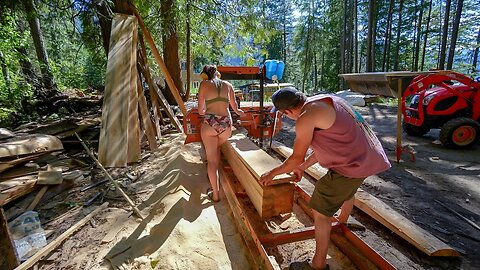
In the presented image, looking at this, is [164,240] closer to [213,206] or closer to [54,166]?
[213,206]

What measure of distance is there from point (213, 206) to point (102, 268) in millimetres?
1621

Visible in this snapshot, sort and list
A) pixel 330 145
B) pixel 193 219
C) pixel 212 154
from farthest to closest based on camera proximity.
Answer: pixel 212 154 → pixel 193 219 → pixel 330 145

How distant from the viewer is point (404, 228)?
308 cm

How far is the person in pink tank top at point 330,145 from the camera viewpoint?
7.01 feet

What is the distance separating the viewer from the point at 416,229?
121 inches

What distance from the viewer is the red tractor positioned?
6.36 metres

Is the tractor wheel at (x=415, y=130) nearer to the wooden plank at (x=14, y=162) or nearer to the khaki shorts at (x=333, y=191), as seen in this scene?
the khaki shorts at (x=333, y=191)

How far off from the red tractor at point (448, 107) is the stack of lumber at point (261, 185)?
490 centimetres

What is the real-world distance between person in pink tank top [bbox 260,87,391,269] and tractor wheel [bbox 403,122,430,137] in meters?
6.82

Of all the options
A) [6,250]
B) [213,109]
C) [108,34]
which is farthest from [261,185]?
[108,34]

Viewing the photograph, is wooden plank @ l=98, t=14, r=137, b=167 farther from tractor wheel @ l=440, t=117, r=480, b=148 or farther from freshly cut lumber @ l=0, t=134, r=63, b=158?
tractor wheel @ l=440, t=117, r=480, b=148

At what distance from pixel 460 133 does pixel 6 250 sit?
361 inches

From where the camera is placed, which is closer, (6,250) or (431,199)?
(6,250)

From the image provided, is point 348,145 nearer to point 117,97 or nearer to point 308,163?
point 308,163
